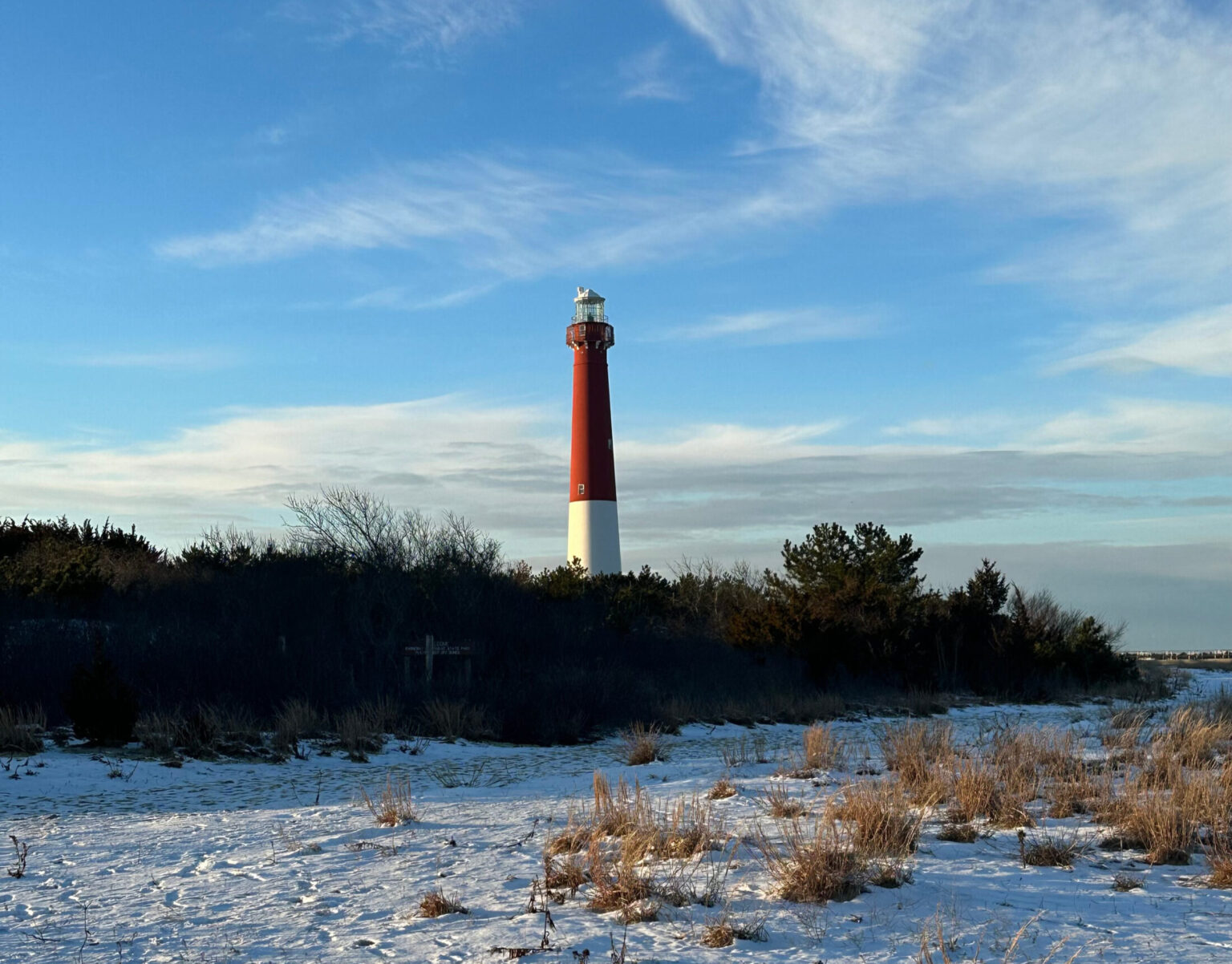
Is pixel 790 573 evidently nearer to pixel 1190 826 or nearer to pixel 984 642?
pixel 984 642

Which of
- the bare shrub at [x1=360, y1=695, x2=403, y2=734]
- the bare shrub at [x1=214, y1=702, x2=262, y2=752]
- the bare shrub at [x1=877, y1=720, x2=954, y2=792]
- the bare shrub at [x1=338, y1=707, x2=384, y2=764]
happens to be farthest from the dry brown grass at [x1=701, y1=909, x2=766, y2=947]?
the bare shrub at [x1=360, y1=695, x2=403, y2=734]

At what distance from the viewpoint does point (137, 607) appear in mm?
23953

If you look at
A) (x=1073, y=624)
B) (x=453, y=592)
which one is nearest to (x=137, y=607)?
(x=453, y=592)

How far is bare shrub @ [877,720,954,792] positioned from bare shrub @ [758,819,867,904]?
198 centimetres

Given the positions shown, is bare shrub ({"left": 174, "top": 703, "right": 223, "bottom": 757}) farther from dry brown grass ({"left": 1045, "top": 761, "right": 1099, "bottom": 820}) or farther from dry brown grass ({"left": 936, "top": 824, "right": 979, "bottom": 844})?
dry brown grass ({"left": 1045, "top": 761, "right": 1099, "bottom": 820})

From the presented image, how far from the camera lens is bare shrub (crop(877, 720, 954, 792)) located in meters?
8.81

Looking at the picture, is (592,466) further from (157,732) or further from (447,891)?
(447,891)

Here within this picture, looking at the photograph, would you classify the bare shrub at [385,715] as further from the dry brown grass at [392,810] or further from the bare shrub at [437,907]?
the bare shrub at [437,907]

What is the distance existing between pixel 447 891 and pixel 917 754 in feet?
15.7

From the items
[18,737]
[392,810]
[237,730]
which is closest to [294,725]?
[237,730]

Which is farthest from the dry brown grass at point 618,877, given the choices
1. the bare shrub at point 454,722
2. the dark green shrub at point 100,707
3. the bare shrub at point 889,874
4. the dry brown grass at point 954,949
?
the dark green shrub at point 100,707

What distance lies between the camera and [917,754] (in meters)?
9.62

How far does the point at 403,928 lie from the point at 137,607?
2039 centimetres

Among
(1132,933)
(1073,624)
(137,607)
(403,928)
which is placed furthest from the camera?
(1073,624)
